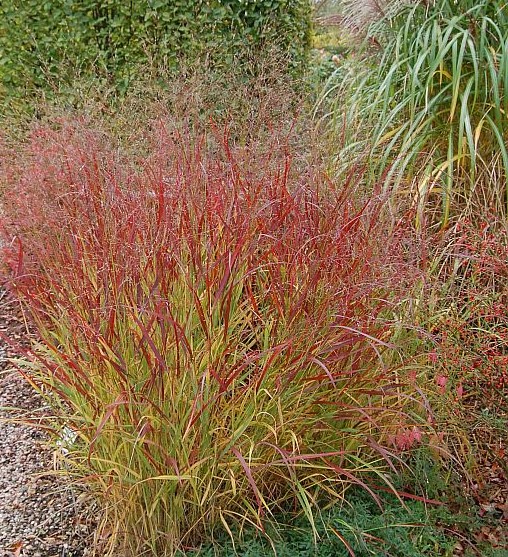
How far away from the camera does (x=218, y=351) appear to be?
254cm

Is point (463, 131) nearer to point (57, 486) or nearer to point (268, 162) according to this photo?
point (268, 162)

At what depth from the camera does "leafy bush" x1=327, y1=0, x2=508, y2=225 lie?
3.60 m

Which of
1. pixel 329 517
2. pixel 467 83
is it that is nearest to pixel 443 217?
pixel 467 83

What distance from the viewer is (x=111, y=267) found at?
271cm

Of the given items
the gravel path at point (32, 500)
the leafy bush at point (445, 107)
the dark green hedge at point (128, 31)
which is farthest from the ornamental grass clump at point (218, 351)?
the dark green hedge at point (128, 31)

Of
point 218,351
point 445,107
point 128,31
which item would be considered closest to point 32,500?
point 218,351

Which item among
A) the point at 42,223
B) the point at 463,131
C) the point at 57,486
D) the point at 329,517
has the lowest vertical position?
the point at 57,486

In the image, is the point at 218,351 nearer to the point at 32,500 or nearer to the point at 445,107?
the point at 32,500

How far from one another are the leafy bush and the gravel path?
2.02m

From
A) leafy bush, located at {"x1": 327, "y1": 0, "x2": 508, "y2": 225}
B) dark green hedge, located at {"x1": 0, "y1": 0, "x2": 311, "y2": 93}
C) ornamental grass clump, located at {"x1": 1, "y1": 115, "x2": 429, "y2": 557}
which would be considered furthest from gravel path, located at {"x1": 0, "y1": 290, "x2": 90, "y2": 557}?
dark green hedge, located at {"x1": 0, "y1": 0, "x2": 311, "y2": 93}

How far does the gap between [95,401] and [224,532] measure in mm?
651

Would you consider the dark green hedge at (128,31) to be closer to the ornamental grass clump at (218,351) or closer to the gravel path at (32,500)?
the ornamental grass clump at (218,351)

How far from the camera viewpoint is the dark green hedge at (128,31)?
19.2 feet

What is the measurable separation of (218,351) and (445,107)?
7.16ft
